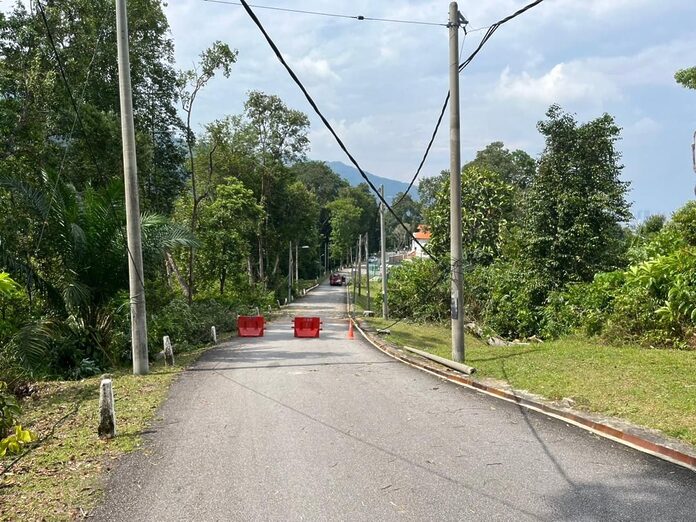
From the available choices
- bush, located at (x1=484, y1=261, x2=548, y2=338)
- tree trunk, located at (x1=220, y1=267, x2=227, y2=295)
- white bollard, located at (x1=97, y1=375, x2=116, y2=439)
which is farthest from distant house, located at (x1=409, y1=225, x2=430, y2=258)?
tree trunk, located at (x1=220, y1=267, x2=227, y2=295)

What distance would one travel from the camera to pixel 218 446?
6316 mm

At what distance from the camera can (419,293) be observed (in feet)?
99.3

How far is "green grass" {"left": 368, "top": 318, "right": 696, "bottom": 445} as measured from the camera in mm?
6887

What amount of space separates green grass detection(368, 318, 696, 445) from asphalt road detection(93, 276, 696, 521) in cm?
84

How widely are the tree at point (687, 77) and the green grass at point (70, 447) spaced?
70.4 ft

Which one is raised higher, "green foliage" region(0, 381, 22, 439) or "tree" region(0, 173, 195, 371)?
"tree" region(0, 173, 195, 371)

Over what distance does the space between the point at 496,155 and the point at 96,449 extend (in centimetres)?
6933

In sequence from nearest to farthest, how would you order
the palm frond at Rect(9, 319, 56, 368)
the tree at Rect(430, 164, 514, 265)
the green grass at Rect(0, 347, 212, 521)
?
the green grass at Rect(0, 347, 212, 521) < the palm frond at Rect(9, 319, 56, 368) < the tree at Rect(430, 164, 514, 265)

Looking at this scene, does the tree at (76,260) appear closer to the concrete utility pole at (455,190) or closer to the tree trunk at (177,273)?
the concrete utility pole at (455,190)

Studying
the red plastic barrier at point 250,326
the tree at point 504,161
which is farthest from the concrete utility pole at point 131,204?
the tree at point 504,161

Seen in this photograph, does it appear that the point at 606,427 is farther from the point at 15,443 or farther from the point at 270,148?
the point at 270,148

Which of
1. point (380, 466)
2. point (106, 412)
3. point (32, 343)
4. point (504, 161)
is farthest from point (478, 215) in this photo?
point (504, 161)

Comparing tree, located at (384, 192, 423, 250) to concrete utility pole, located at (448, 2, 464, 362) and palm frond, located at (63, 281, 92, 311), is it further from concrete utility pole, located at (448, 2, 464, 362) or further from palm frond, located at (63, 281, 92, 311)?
concrete utility pole, located at (448, 2, 464, 362)

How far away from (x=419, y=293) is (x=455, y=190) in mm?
19093
